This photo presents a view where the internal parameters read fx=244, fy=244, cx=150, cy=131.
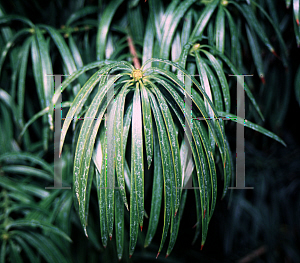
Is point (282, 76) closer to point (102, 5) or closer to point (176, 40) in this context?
point (176, 40)

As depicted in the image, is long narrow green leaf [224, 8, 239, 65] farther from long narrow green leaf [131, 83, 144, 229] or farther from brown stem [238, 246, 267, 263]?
brown stem [238, 246, 267, 263]

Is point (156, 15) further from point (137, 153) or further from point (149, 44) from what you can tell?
point (137, 153)

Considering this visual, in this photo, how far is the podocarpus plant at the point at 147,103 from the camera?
0.36 m

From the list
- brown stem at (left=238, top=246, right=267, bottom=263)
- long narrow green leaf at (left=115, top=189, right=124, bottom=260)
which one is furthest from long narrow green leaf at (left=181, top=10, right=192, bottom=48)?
brown stem at (left=238, top=246, right=267, bottom=263)

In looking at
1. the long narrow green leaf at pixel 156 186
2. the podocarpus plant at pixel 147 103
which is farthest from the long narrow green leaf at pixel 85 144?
the long narrow green leaf at pixel 156 186

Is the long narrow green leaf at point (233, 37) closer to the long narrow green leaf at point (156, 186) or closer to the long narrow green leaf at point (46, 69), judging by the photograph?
the long narrow green leaf at point (156, 186)

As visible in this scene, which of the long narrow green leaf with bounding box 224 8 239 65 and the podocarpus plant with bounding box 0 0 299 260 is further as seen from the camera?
the long narrow green leaf with bounding box 224 8 239 65

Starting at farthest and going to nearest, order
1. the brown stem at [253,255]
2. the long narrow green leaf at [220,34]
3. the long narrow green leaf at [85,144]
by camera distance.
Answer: the brown stem at [253,255] → the long narrow green leaf at [220,34] → the long narrow green leaf at [85,144]

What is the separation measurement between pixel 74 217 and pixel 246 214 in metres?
0.87

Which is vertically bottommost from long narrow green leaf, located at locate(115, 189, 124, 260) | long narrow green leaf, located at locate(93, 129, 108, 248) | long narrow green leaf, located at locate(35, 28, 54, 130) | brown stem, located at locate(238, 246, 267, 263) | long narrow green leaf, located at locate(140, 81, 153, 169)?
brown stem, located at locate(238, 246, 267, 263)

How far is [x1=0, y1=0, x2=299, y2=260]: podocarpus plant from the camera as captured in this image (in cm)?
36

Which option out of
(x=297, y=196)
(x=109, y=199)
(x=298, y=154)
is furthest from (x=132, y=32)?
(x=297, y=196)

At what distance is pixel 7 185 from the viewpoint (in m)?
0.64

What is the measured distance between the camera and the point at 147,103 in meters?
0.36
